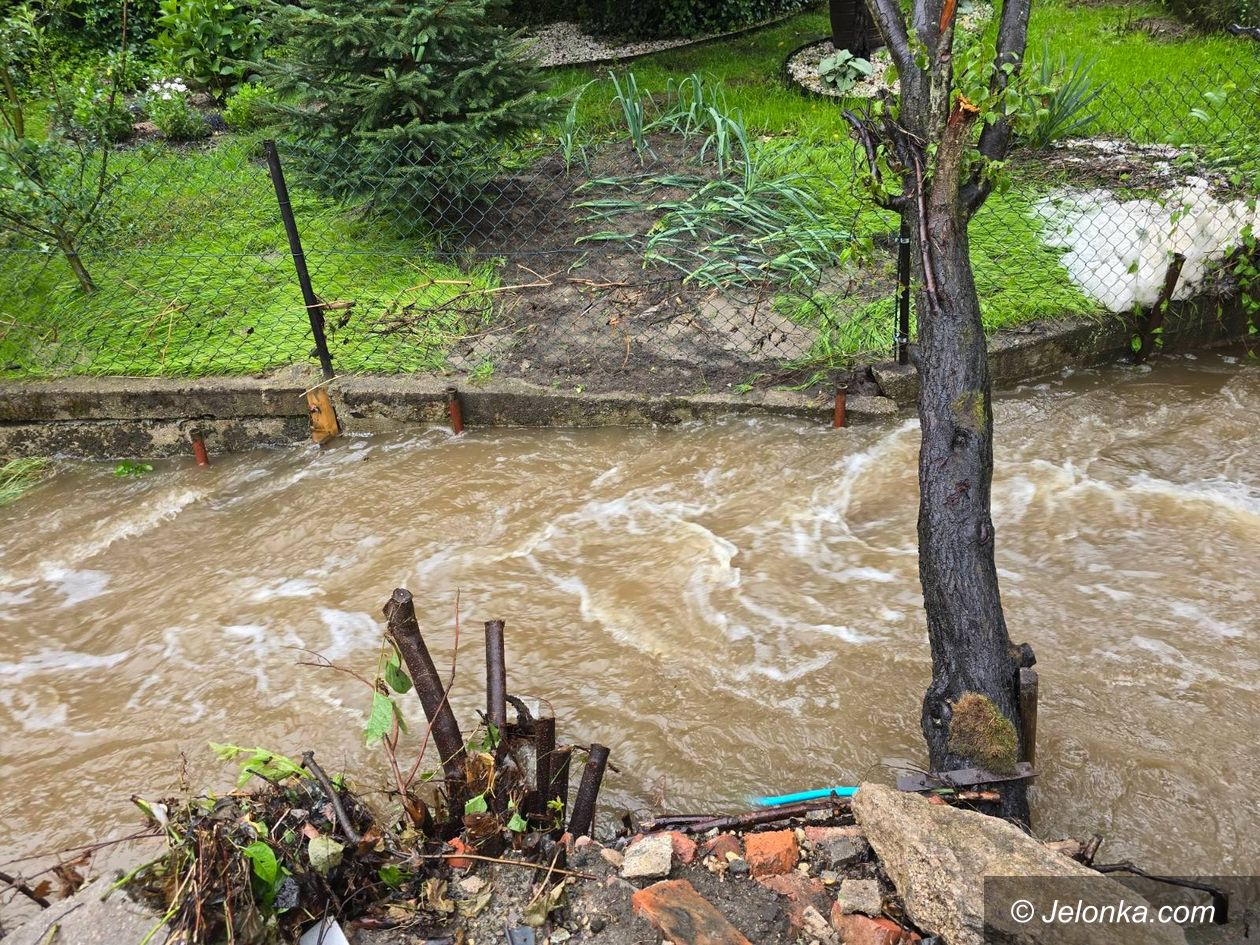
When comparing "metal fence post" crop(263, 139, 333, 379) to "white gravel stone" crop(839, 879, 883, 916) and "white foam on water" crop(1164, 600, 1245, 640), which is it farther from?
"white foam on water" crop(1164, 600, 1245, 640)

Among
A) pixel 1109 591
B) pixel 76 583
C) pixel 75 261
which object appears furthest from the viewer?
pixel 75 261

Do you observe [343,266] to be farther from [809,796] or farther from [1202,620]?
[1202,620]

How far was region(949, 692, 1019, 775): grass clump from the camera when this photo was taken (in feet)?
8.06

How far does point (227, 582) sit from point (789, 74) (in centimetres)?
668

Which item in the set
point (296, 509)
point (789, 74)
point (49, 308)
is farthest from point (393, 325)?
point (789, 74)

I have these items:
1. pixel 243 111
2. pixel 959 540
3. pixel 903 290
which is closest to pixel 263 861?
pixel 959 540

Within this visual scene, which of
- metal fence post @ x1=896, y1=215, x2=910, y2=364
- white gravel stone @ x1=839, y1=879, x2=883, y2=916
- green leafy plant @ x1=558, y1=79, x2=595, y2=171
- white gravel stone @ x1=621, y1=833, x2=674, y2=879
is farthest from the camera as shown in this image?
green leafy plant @ x1=558, y1=79, x2=595, y2=171

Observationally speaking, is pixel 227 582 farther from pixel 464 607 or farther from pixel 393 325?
pixel 393 325

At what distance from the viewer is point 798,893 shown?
2090 mm

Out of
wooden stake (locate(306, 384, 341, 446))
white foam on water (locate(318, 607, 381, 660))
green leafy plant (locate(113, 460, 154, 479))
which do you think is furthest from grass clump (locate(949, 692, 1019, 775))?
green leafy plant (locate(113, 460, 154, 479))

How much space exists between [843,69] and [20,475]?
6154 mm

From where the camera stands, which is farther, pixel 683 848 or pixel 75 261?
pixel 75 261

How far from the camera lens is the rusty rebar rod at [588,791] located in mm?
2352

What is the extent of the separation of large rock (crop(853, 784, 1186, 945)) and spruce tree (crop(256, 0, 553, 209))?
4.48 m
